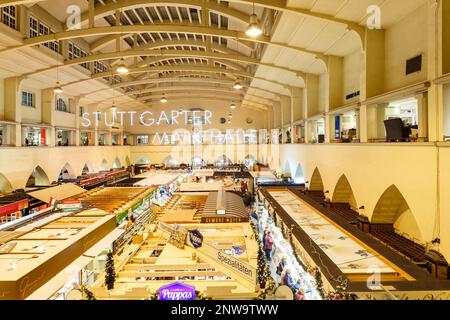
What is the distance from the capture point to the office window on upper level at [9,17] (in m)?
8.49

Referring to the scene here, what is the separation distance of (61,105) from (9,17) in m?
9.02

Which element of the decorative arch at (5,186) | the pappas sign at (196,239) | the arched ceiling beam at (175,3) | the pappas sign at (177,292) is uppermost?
the arched ceiling beam at (175,3)

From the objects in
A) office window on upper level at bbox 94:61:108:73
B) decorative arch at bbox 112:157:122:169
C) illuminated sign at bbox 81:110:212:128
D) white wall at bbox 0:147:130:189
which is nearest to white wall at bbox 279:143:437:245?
white wall at bbox 0:147:130:189

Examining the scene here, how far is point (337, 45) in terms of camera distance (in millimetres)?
8656

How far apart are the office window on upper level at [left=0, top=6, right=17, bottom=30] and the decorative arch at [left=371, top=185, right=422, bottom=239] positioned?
1111 centimetres

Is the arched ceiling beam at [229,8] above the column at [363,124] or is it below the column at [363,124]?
above

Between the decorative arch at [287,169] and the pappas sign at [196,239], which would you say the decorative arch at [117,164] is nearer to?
the decorative arch at [287,169]

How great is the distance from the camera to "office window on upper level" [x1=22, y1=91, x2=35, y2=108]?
13.8 m

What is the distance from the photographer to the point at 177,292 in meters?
3.33

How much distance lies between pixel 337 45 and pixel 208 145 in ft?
63.1


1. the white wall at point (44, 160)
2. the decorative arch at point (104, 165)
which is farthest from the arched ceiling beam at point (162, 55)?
the decorative arch at point (104, 165)

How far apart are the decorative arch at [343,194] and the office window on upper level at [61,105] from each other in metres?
15.4
